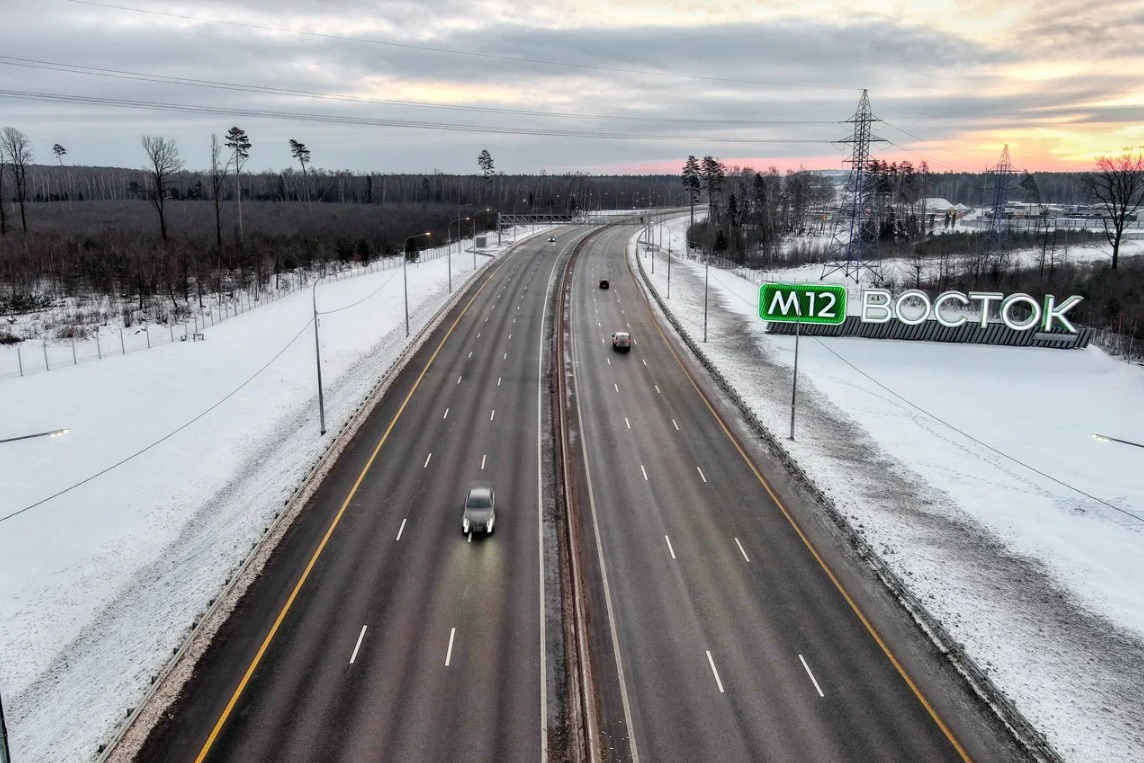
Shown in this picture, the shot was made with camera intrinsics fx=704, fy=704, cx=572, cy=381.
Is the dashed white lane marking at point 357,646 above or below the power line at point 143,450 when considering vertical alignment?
below

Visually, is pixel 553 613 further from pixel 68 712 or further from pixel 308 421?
pixel 308 421

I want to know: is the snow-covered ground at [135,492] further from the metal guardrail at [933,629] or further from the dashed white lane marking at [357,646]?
the metal guardrail at [933,629]

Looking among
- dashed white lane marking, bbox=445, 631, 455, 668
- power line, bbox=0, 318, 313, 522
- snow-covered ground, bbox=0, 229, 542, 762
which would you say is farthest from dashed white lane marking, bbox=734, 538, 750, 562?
power line, bbox=0, 318, 313, 522

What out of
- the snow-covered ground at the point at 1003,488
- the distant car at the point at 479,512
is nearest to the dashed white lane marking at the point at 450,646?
the distant car at the point at 479,512

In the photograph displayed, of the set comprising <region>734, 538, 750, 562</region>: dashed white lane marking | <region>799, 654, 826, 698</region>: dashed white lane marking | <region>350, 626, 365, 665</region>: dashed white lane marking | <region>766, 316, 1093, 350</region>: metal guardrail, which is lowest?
<region>799, 654, 826, 698</region>: dashed white lane marking

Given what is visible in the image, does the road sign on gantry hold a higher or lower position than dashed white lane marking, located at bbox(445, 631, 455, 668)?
higher

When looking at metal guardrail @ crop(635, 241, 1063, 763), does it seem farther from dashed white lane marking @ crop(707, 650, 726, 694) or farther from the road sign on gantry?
the road sign on gantry

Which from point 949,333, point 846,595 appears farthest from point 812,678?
point 949,333
